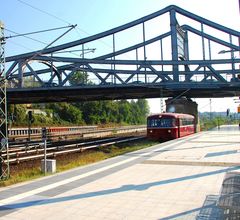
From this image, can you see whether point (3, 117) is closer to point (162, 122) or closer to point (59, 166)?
point (59, 166)

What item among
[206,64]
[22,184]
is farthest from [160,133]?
[206,64]

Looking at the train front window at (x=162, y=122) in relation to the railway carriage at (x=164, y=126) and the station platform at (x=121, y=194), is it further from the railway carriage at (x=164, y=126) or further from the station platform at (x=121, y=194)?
the station platform at (x=121, y=194)

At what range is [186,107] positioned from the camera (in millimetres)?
57312

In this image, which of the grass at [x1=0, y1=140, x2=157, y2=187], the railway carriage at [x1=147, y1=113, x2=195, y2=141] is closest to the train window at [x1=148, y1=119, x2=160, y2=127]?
the railway carriage at [x1=147, y1=113, x2=195, y2=141]

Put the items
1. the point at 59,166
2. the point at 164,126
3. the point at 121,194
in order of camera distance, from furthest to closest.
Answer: the point at 164,126, the point at 59,166, the point at 121,194

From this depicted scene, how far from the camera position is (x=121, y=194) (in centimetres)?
853

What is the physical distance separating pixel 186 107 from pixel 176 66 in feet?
29.3

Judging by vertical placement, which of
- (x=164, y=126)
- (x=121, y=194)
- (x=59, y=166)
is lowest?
(x=59, y=166)

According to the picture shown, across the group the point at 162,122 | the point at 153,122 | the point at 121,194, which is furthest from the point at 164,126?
the point at 121,194

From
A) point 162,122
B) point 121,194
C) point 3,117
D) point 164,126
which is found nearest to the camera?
point 121,194

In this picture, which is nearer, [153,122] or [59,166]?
[59,166]

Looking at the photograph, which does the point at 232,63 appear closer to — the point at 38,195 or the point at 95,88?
the point at 95,88

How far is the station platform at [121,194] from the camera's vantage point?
22.7ft

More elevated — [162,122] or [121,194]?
[162,122]
